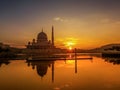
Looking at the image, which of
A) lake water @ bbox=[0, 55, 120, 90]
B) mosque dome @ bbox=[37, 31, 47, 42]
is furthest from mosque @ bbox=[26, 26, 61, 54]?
lake water @ bbox=[0, 55, 120, 90]

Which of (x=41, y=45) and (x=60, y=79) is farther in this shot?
(x=41, y=45)

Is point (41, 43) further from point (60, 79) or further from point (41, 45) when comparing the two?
point (60, 79)

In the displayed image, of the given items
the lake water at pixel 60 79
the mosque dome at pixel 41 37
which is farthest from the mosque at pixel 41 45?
the lake water at pixel 60 79

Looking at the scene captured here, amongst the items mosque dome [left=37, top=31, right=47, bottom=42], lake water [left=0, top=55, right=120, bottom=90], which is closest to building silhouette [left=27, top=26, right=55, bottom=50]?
mosque dome [left=37, top=31, right=47, bottom=42]

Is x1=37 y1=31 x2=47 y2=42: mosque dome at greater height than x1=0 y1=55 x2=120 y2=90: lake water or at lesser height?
greater

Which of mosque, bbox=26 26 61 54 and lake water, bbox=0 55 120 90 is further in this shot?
mosque, bbox=26 26 61 54

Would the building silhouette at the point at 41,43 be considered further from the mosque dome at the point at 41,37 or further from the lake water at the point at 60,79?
the lake water at the point at 60,79

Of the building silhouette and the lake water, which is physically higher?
the building silhouette

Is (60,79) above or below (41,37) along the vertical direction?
below

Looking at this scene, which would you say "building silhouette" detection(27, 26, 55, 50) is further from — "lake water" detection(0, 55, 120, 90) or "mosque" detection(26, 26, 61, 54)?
"lake water" detection(0, 55, 120, 90)

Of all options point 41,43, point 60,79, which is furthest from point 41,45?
point 60,79

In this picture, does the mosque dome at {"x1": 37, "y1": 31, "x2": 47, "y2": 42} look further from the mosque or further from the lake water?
the lake water

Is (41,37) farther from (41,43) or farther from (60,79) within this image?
(60,79)

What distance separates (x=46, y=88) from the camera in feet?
51.4
